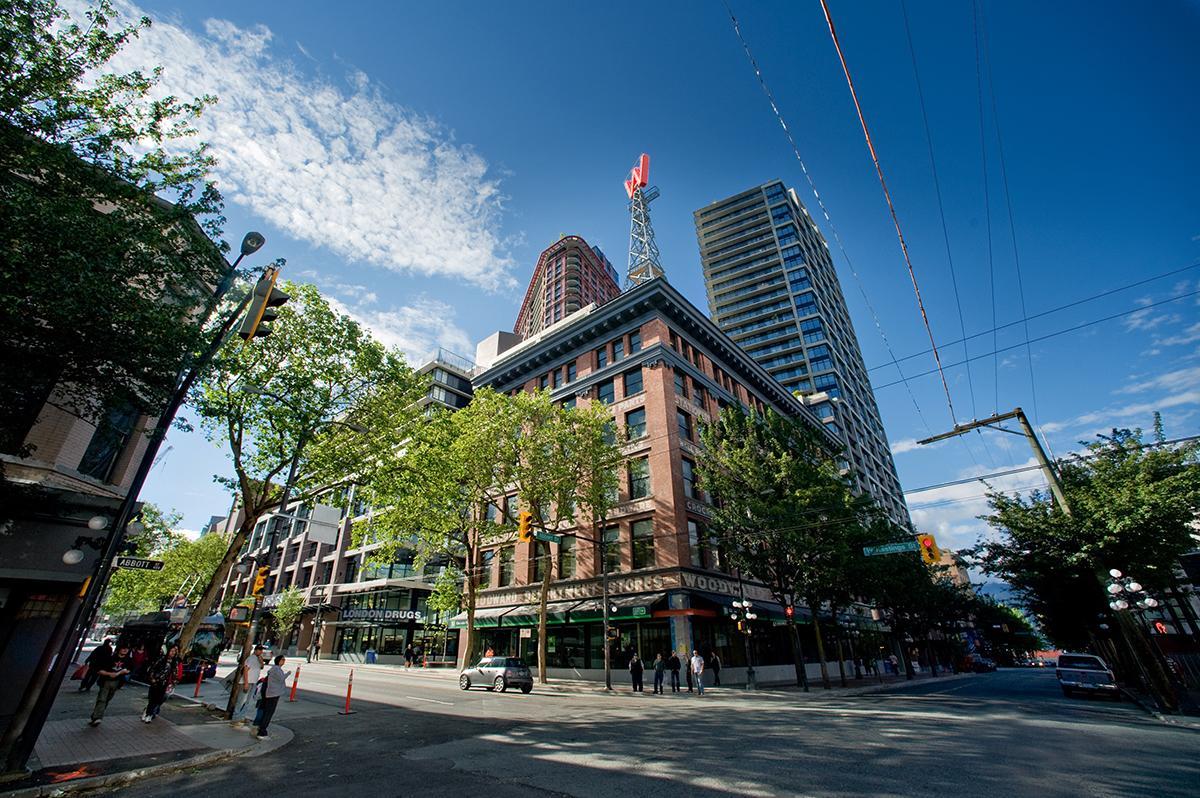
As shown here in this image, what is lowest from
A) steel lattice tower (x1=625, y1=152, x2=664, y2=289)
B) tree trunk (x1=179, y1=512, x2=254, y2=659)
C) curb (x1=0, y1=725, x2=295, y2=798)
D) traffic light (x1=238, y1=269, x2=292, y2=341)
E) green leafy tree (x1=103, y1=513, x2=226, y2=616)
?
curb (x1=0, y1=725, x2=295, y2=798)

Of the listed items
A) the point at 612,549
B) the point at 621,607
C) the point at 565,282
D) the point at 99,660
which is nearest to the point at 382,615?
the point at 612,549

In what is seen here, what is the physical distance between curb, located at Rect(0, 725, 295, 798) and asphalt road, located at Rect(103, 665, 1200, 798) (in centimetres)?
37

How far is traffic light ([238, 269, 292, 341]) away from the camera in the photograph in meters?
7.84

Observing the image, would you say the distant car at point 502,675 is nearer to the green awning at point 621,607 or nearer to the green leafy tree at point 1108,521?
the green awning at point 621,607

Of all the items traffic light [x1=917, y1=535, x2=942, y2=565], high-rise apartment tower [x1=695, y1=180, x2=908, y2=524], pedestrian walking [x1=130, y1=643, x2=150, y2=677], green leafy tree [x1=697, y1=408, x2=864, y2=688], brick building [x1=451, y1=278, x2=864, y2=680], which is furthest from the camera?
high-rise apartment tower [x1=695, y1=180, x2=908, y2=524]

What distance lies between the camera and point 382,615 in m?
47.7

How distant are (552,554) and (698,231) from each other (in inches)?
3202

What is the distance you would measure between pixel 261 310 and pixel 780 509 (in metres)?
23.7

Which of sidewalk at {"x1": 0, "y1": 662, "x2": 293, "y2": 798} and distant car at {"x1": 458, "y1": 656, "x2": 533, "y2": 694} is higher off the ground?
distant car at {"x1": 458, "y1": 656, "x2": 533, "y2": 694}

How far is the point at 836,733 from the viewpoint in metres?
11.0

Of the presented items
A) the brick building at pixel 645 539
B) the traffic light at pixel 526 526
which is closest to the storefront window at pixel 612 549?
the brick building at pixel 645 539

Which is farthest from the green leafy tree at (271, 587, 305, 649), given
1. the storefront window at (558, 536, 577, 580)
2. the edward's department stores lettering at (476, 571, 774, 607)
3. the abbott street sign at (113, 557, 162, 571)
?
the abbott street sign at (113, 557, 162, 571)

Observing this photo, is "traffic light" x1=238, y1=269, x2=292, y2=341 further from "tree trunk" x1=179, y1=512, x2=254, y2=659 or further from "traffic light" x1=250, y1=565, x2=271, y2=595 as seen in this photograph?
"traffic light" x1=250, y1=565, x2=271, y2=595

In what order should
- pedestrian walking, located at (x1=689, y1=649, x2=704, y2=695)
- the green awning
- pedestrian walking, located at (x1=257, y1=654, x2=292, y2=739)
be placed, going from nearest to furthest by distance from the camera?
pedestrian walking, located at (x1=257, y1=654, x2=292, y2=739) → pedestrian walking, located at (x1=689, y1=649, x2=704, y2=695) → the green awning
